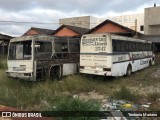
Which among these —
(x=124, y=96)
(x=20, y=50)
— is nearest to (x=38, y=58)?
(x=20, y=50)

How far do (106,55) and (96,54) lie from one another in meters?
0.71

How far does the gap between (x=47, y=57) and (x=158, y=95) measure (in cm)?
640

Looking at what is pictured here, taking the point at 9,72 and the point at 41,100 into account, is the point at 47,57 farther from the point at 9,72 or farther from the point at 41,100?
the point at 41,100

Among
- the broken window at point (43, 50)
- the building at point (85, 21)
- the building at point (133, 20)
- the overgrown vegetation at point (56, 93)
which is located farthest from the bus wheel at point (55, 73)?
the building at point (85, 21)

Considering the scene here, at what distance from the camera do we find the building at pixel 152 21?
4469 cm

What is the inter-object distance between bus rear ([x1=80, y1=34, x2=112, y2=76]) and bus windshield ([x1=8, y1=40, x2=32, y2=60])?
148 inches

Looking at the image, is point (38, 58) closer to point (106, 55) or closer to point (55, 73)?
point (55, 73)

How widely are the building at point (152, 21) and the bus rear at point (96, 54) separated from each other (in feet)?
105

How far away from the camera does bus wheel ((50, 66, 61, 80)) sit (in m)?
14.4

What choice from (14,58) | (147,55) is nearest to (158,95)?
(14,58)

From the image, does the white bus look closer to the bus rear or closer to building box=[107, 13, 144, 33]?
the bus rear

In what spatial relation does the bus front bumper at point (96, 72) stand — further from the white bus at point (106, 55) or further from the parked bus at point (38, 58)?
the parked bus at point (38, 58)

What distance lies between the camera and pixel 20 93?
34.3ft

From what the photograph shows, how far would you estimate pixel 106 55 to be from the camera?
14562 mm
